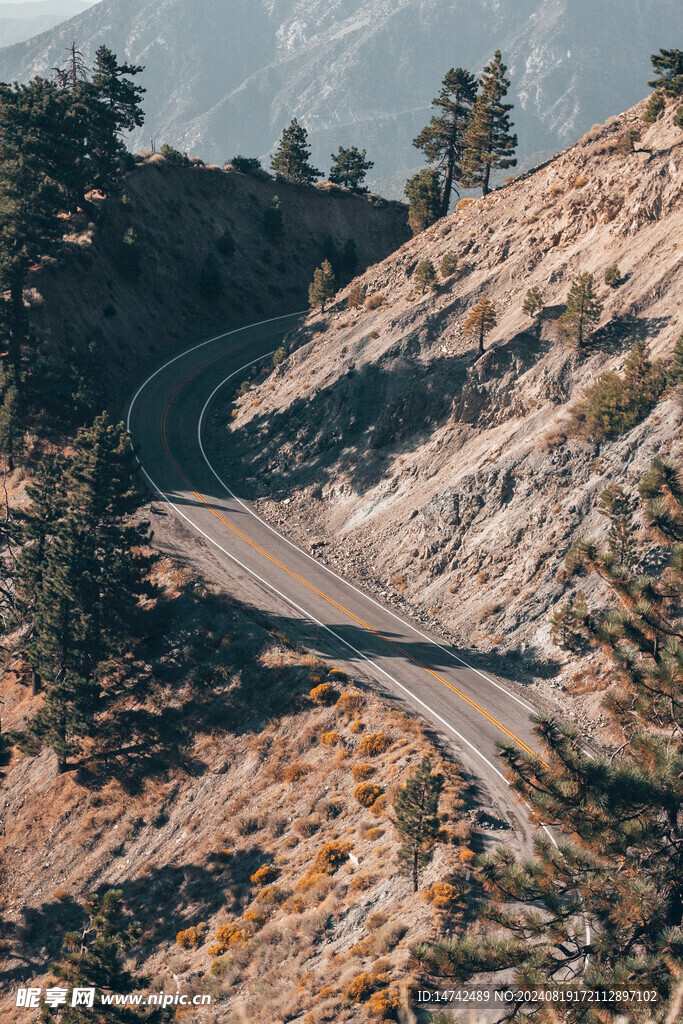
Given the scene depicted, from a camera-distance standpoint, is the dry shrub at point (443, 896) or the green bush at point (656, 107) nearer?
the dry shrub at point (443, 896)

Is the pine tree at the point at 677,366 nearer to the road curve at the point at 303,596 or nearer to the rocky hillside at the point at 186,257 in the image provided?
the road curve at the point at 303,596

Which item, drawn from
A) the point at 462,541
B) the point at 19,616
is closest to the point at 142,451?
the point at 19,616

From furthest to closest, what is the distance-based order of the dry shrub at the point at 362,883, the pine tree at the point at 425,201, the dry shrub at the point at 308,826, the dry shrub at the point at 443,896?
the pine tree at the point at 425,201
the dry shrub at the point at 308,826
the dry shrub at the point at 362,883
the dry shrub at the point at 443,896

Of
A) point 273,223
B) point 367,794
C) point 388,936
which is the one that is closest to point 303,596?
point 367,794

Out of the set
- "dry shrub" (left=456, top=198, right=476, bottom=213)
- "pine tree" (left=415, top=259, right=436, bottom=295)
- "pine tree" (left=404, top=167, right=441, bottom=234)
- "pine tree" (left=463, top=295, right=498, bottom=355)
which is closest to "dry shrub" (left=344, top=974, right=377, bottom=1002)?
"pine tree" (left=463, top=295, right=498, bottom=355)

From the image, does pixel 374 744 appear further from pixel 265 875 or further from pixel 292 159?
pixel 292 159

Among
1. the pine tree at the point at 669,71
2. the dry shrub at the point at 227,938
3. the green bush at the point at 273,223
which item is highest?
the green bush at the point at 273,223

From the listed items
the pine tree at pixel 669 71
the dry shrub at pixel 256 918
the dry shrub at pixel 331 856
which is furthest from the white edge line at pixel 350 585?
the pine tree at pixel 669 71
